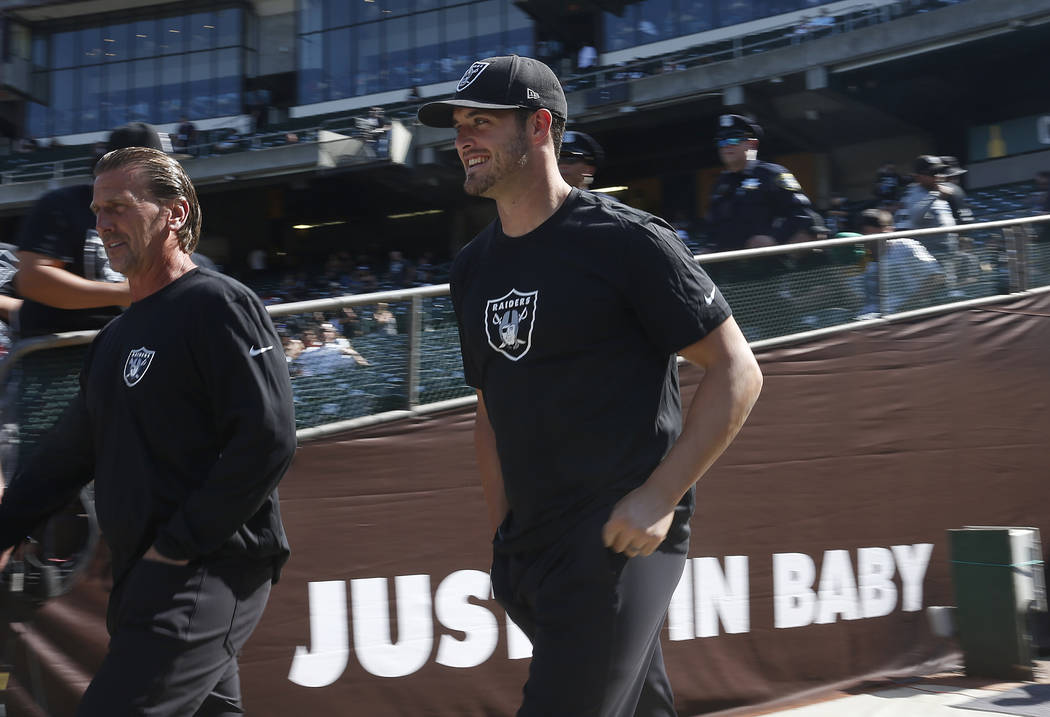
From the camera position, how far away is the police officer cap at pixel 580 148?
5168 mm

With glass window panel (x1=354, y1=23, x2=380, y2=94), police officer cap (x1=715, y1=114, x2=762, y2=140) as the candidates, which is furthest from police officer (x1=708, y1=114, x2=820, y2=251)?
glass window panel (x1=354, y1=23, x2=380, y2=94)

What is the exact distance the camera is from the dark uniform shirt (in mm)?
6043

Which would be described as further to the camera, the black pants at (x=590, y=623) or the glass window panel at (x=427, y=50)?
the glass window panel at (x=427, y=50)

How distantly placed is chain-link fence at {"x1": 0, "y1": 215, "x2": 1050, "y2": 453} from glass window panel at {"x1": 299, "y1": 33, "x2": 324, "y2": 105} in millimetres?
30751

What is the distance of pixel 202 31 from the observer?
36.9 metres

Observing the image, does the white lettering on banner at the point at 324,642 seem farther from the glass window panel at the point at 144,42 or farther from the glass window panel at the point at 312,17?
the glass window panel at the point at 144,42

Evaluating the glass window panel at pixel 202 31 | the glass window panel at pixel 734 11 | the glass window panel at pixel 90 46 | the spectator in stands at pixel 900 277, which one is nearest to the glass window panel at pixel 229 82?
the glass window panel at pixel 202 31

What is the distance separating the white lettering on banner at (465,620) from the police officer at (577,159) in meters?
1.88

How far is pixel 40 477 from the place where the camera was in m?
2.71

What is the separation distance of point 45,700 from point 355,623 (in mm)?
1219

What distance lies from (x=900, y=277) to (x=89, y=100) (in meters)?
37.2

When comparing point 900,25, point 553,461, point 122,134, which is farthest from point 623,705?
point 900,25

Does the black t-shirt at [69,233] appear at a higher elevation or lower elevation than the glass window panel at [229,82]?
lower

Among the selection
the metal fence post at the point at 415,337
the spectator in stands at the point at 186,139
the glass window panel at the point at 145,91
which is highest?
the glass window panel at the point at 145,91
